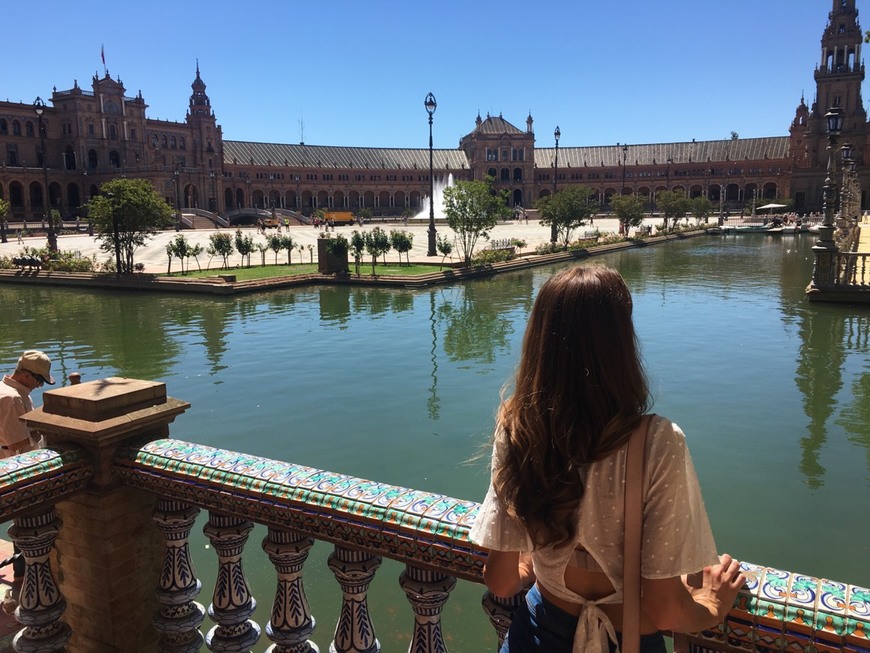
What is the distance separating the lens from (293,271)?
30.7 meters

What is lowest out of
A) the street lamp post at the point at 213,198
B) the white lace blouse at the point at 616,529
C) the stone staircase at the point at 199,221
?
the white lace blouse at the point at 616,529

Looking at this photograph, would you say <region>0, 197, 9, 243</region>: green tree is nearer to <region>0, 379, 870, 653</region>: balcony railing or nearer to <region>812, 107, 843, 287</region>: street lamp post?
<region>812, 107, 843, 287</region>: street lamp post

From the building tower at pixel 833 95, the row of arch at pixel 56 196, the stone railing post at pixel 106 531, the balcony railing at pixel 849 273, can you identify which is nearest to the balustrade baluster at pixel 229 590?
the stone railing post at pixel 106 531

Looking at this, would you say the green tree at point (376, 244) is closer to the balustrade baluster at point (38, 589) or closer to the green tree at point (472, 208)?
the green tree at point (472, 208)

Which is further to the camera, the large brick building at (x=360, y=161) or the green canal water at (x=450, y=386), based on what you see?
the large brick building at (x=360, y=161)

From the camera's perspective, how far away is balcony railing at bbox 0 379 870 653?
2195 mm

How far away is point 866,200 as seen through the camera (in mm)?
83750

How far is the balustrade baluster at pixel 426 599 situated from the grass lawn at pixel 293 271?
25363 millimetres

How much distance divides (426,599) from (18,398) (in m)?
3.56

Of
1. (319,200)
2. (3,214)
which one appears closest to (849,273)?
(3,214)

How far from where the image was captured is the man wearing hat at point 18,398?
4562mm

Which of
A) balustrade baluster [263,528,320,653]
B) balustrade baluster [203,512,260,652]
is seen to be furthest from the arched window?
balustrade baluster [263,528,320,653]

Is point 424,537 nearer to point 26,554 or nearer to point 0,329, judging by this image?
point 26,554

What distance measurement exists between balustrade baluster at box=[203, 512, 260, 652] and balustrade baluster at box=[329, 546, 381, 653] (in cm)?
43
